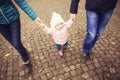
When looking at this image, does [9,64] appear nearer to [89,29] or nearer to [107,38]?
[89,29]

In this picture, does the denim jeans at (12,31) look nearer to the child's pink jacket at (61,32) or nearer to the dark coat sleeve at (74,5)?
the child's pink jacket at (61,32)

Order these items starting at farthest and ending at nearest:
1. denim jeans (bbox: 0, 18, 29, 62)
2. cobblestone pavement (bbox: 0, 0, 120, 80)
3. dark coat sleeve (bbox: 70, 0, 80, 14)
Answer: cobblestone pavement (bbox: 0, 0, 120, 80)
dark coat sleeve (bbox: 70, 0, 80, 14)
denim jeans (bbox: 0, 18, 29, 62)

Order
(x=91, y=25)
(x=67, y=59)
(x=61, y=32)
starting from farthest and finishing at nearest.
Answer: (x=67, y=59)
(x=61, y=32)
(x=91, y=25)

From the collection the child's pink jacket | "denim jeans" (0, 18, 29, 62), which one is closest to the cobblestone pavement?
the child's pink jacket

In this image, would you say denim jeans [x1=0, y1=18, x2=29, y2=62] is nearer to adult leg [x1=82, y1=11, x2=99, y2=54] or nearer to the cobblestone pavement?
the cobblestone pavement

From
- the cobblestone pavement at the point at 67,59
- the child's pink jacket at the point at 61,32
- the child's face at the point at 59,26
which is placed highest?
the child's face at the point at 59,26

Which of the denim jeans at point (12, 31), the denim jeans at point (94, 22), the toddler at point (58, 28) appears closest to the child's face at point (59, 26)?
the toddler at point (58, 28)

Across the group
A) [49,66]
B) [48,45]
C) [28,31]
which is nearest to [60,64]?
[49,66]

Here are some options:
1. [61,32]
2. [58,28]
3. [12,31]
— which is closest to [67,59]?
[61,32]

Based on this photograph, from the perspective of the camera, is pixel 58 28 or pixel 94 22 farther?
pixel 58 28

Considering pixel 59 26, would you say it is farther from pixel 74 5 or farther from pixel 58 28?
pixel 74 5

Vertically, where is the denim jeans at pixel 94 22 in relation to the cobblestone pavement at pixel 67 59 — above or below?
above

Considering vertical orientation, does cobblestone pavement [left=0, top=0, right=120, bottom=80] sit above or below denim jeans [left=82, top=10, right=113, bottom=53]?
below

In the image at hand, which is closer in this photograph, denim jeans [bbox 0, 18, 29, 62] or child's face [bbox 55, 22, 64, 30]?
denim jeans [bbox 0, 18, 29, 62]
